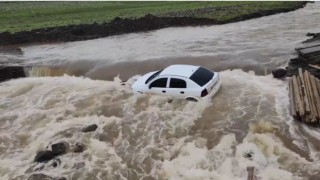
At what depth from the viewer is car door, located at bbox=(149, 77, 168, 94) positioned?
17000 millimetres

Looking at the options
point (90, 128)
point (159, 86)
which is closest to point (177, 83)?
point (159, 86)

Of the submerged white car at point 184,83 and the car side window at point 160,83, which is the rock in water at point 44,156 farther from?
the car side window at point 160,83

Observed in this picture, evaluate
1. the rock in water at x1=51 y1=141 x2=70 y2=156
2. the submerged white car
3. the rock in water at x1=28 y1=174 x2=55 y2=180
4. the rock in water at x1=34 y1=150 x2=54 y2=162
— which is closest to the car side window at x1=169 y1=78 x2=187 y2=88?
the submerged white car

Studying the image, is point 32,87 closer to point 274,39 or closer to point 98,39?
point 98,39

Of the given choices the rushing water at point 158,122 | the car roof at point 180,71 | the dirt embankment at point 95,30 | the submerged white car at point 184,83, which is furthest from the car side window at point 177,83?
the dirt embankment at point 95,30

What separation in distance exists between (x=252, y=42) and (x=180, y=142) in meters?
14.9

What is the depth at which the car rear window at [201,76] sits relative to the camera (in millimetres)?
16448

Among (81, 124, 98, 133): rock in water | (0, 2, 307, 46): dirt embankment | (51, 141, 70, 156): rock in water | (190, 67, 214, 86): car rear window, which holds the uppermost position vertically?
(190, 67, 214, 86): car rear window

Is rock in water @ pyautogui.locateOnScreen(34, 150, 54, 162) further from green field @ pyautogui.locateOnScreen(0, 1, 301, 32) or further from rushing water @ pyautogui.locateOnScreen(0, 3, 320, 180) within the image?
green field @ pyautogui.locateOnScreen(0, 1, 301, 32)

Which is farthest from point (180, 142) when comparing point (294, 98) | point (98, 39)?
point (98, 39)

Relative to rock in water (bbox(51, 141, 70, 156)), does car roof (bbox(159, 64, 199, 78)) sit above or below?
above

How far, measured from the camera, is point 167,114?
16531mm

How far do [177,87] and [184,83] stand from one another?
36cm

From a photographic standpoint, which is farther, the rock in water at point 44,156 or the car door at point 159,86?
the car door at point 159,86
